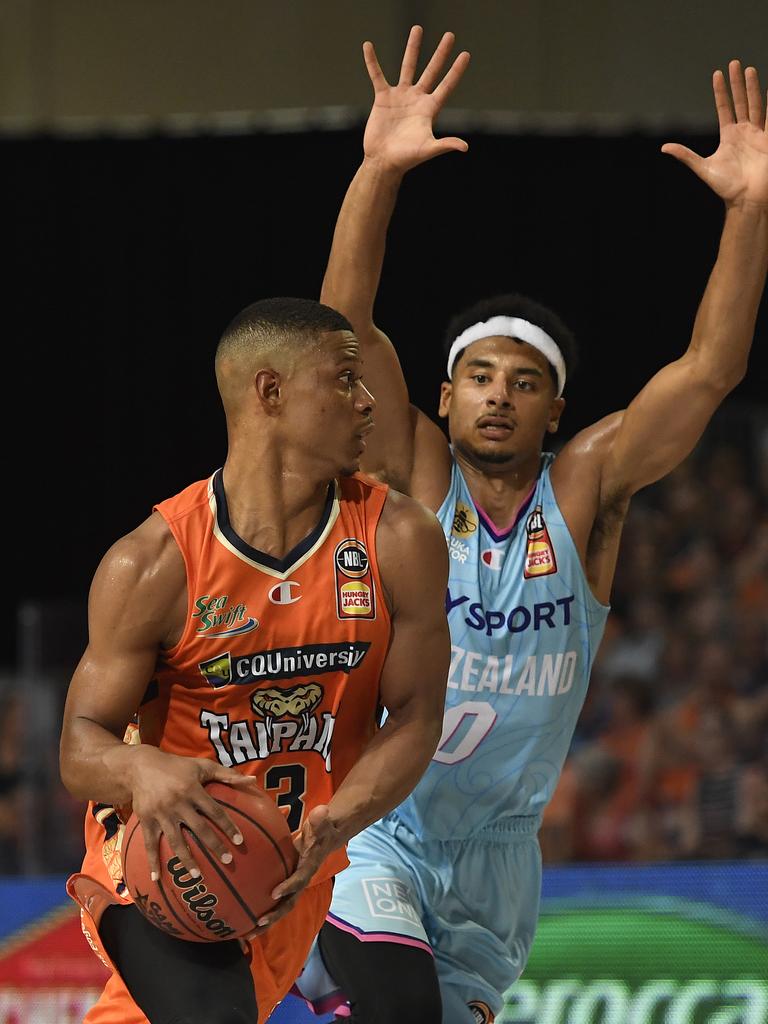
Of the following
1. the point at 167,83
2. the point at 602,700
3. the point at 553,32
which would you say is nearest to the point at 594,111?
the point at 553,32

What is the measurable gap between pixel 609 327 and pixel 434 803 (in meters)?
5.96

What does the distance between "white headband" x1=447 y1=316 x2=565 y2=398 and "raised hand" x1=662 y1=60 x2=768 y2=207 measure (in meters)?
0.60

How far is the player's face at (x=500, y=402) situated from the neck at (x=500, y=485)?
17 millimetres

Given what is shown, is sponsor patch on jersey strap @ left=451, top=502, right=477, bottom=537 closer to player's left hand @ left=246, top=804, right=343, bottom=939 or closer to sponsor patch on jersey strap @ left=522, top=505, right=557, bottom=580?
sponsor patch on jersey strap @ left=522, top=505, right=557, bottom=580

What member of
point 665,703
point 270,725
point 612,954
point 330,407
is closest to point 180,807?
point 270,725

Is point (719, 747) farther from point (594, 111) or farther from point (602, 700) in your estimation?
point (594, 111)

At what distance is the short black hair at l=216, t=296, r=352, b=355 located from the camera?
3211mm

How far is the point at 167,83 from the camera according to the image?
360 inches

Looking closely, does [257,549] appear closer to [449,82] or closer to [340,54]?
[449,82]

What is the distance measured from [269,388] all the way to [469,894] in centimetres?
159

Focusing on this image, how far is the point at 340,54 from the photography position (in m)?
8.95

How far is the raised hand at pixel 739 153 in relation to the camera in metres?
3.97

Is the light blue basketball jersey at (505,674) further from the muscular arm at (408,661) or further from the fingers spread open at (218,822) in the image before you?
the fingers spread open at (218,822)

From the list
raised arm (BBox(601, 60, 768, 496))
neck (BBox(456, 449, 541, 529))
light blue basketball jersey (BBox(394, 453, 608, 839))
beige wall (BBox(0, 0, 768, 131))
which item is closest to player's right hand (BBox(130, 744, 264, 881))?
light blue basketball jersey (BBox(394, 453, 608, 839))
